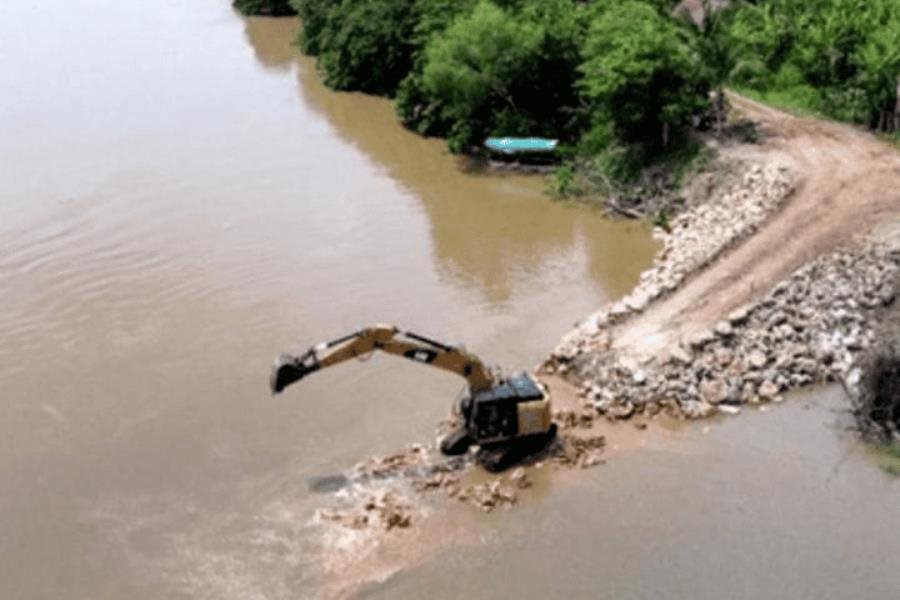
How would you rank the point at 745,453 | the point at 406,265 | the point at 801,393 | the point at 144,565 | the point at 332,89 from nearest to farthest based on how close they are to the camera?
the point at 144,565
the point at 745,453
the point at 801,393
the point at 406,265
the point at 332,89

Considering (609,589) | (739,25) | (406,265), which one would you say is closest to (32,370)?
(406,265)

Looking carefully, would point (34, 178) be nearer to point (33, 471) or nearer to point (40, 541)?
point (33, 471)

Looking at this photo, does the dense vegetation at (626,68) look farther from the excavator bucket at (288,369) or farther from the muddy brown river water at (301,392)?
the excavator bucket at (288,369)

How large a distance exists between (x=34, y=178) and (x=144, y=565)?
20.7 meters

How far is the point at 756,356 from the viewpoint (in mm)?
21031

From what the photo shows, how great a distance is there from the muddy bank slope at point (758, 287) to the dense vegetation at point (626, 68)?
2.69 meters

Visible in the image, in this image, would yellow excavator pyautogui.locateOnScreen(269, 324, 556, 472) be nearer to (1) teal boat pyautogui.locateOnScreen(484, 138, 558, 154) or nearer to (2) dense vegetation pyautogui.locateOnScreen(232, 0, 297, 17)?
(1) teal boat pyautogui.locateOnScreen(484, 138, 558, 154)

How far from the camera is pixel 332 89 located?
144ft

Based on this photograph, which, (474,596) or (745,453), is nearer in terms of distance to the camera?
(474,596)

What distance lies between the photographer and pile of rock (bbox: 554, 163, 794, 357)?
23.2m

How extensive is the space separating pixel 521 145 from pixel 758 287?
11.7m

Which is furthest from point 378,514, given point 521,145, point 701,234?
point 521,145

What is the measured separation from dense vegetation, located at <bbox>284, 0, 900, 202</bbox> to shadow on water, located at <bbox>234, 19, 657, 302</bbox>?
3.72 feet

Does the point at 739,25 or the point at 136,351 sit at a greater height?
the point at 739,25
